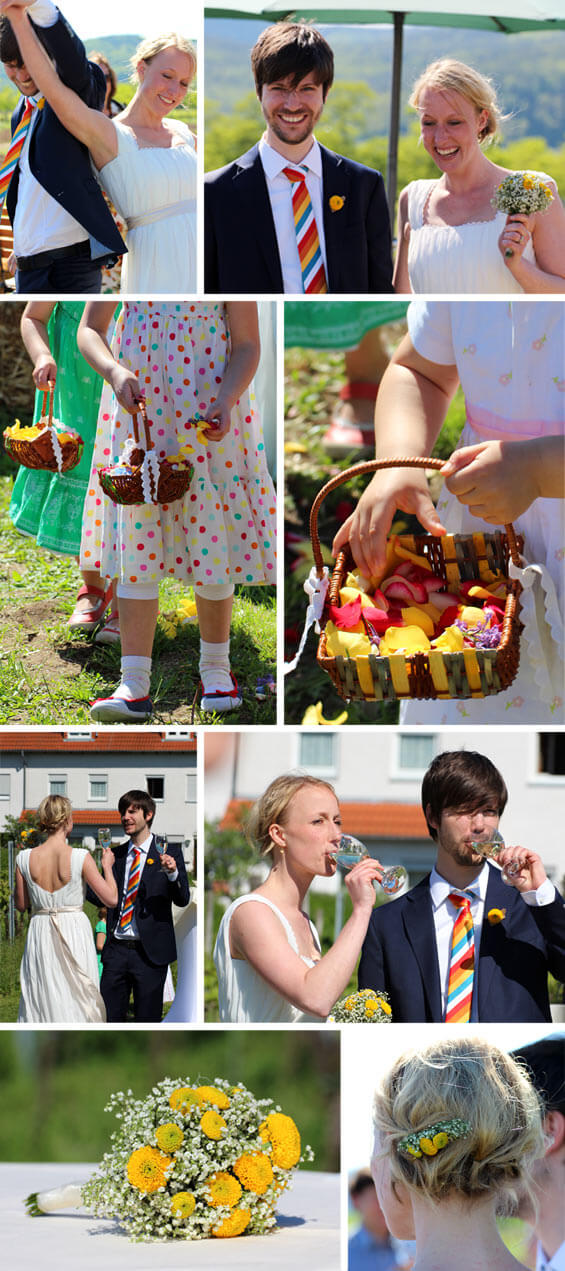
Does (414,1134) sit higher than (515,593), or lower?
lower

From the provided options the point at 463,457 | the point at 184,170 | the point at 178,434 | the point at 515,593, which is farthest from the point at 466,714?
the point at 184,170

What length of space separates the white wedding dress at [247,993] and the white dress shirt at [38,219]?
2.07 metres

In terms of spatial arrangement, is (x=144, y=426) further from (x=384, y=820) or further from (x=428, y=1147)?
(x=428, y=1147)

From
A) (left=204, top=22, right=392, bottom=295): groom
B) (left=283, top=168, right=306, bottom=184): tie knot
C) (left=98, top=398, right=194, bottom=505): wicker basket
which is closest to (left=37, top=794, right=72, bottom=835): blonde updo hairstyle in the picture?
(left=98, top=398, right=194, bottom=505): wicker basket

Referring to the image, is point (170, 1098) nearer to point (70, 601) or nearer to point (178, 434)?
point (70, 601)

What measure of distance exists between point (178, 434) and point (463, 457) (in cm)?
91

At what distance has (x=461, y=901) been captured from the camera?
406 centimetres

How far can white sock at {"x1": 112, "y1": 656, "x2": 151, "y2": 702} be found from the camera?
4.32 meters

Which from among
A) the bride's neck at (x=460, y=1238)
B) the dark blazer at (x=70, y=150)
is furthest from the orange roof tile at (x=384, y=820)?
the dark blazer at (x=70, y=150)

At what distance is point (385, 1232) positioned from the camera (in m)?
4.14

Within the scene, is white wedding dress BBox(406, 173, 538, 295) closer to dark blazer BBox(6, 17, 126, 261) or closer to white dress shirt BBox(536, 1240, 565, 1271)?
dark blazer BBox(6, 17, 126, 261)

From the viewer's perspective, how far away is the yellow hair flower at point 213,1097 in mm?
4254

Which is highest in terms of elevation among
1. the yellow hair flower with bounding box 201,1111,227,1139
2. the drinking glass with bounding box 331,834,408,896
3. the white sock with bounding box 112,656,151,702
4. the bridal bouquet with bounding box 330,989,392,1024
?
the white sock with bounding box 112,656,151,702

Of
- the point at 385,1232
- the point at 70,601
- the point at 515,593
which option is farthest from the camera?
the point at 70,601
